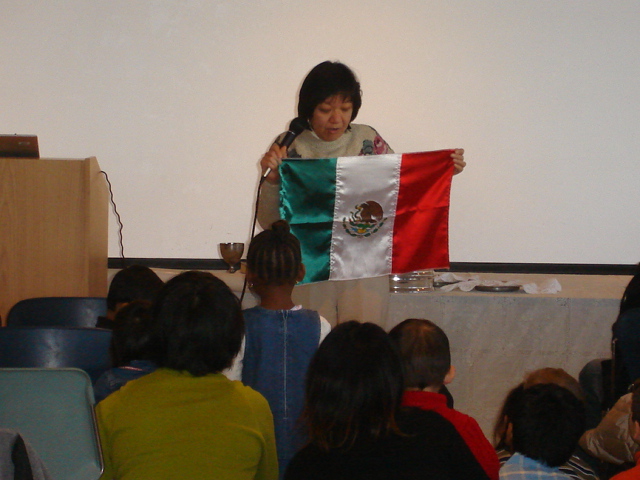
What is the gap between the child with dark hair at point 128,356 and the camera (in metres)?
1.82

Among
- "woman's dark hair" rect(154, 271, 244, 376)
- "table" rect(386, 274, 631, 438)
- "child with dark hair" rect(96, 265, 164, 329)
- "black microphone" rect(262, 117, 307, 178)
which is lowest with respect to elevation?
"table" rect(386, 274, 631, 438)

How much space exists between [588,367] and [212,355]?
6.03 ft

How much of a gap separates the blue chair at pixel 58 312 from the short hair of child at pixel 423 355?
4.58 ft

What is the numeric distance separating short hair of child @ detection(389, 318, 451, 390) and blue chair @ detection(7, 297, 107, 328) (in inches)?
55.0

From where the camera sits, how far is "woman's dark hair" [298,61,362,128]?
108 inches

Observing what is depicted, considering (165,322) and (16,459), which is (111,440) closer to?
(165,322)

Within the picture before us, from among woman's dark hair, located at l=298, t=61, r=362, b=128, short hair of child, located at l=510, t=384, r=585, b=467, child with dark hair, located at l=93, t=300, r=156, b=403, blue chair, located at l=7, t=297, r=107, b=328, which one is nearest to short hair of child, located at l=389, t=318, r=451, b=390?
short hair of child, located at l=510, t=384, r=585, b=467

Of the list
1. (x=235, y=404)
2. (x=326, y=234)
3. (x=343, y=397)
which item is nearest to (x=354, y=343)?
(x=343, y=397)

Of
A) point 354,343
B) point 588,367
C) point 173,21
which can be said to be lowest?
point 588,367

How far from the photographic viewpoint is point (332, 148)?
114 inches

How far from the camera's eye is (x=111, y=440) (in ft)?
5.00

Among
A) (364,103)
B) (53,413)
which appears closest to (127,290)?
(53,413)

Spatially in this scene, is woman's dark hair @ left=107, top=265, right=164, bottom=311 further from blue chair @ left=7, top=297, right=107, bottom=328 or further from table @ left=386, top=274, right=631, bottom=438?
table @ left=386, top=274, right=631, bottom=438

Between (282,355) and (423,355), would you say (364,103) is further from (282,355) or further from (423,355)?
(423,355)
